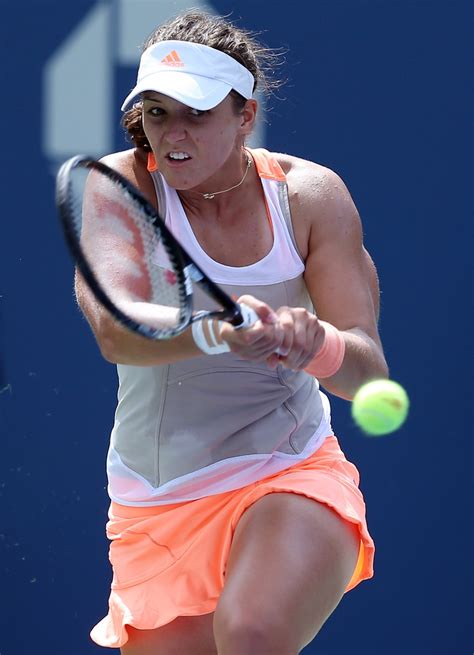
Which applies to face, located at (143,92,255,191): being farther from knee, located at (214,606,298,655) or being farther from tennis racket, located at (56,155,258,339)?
knee, located at (214,606,298,655)

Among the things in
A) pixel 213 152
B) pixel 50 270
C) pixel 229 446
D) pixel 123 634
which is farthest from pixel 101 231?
pixel 50 270

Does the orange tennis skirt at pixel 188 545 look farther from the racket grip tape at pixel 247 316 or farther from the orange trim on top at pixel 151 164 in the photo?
the orange trim on top at pixel 151 164

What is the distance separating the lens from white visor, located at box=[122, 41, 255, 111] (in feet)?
7.93

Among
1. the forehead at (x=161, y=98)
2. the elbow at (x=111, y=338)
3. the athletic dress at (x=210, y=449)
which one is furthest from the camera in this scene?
the athletic dress at (x=210, y=449)

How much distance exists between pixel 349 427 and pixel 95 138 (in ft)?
3.76

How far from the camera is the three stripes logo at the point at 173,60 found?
2.48m

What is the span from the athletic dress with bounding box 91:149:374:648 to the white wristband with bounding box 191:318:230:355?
0.43m

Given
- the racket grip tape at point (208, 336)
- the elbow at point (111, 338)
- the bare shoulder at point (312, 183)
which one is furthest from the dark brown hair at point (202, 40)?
the racket grip tape at point (208, 336)

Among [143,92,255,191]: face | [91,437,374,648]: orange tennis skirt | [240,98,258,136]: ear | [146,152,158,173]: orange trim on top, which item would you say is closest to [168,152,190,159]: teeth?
[143,92,255,191]: face

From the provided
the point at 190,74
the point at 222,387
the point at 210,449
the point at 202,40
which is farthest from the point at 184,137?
the point at 210,449

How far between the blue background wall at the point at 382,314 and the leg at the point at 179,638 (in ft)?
3.50

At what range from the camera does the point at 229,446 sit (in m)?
2.59

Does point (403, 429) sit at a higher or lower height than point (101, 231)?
lower

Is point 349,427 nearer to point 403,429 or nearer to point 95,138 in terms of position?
point 403,429
